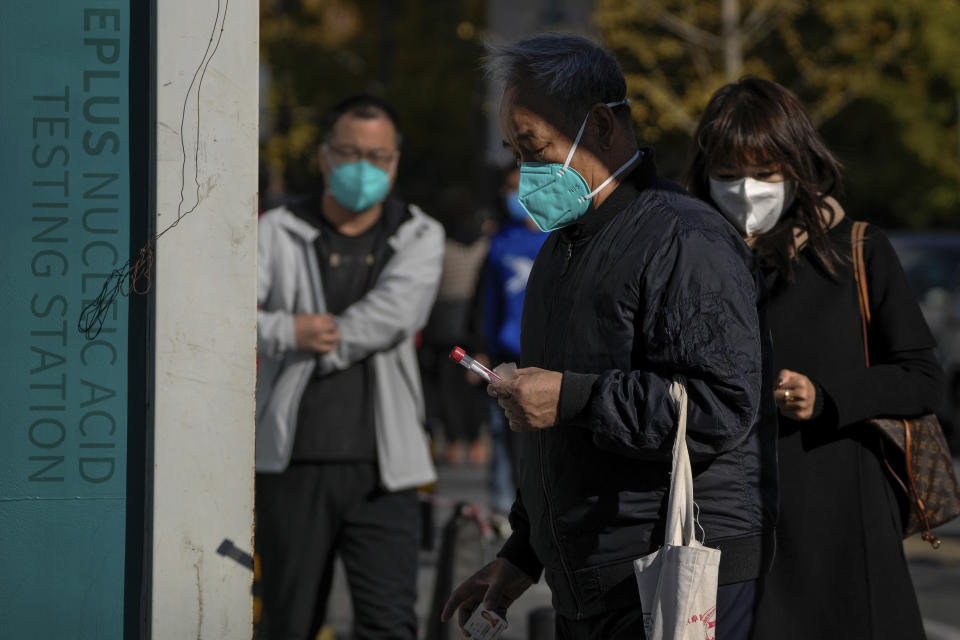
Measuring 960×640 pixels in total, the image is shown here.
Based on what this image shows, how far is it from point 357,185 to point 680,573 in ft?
7.66

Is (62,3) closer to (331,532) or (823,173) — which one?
(823,173)

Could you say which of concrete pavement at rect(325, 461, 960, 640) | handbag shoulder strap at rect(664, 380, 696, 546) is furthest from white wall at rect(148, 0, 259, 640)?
concrete pavement at rect(325, 461, 960, 640)

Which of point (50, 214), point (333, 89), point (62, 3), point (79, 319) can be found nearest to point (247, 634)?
point (79, 319)

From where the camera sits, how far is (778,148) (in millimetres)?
3412

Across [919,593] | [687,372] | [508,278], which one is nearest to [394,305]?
[687,372]

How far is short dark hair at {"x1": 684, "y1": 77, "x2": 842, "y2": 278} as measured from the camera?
11.2 ft

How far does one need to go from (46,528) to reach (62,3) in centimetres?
94

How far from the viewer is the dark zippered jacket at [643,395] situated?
2.53 m

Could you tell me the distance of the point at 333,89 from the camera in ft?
84.6

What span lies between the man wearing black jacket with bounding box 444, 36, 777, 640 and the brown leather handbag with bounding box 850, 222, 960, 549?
0.65 metres

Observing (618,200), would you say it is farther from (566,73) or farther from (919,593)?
(919,593)

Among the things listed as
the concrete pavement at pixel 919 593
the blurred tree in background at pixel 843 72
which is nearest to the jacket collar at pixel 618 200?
the concrete pavement at pixel 919 593

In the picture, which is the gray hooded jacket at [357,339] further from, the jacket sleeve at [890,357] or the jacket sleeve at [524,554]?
the jacket sleeve at [890,357]

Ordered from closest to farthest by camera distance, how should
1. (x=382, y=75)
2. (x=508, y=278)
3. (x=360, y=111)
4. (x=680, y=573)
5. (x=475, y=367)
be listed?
(x=680, y=573), (x=475, y=367), (x=360, y=111), (x=508, y=278), (x=382, y=75)
